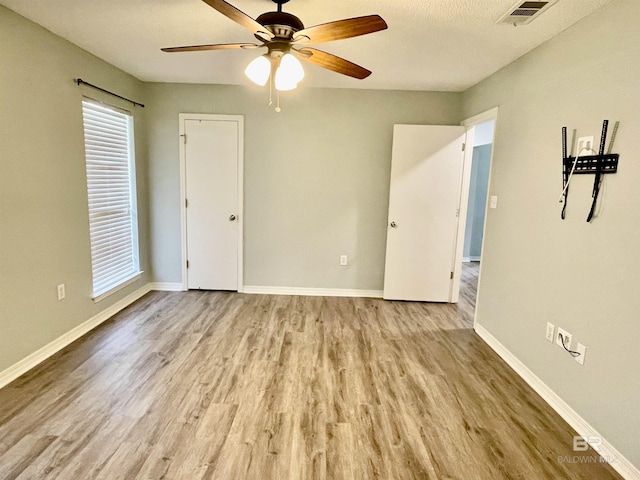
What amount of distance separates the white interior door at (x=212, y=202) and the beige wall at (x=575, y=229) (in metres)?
2.76

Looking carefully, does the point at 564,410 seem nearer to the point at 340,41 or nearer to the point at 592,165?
the point at 592,165

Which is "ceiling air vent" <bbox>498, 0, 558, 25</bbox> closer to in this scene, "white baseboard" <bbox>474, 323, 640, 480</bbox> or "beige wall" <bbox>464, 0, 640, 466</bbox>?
"beige wall" <bbox>464, 0, 640, 466</bbox>

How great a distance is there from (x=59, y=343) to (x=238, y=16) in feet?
8.89

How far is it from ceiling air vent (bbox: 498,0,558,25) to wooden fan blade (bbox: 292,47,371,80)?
87 cm

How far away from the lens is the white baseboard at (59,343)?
2.29 meters

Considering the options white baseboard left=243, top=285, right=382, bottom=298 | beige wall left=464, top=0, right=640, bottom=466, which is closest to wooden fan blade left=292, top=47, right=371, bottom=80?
beige wall left=464, top=0, right=640, bottom=466

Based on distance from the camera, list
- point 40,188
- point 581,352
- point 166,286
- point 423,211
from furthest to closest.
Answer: point 166,286, point 423,211, point 40,188, point 581,352

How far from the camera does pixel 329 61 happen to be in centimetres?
209

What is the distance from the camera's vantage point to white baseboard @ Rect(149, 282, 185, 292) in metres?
4.21

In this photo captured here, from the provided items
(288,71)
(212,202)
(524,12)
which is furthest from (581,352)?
(212,202)

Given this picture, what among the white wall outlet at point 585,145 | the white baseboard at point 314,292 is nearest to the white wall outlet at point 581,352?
the white wall outlet at point 585,145

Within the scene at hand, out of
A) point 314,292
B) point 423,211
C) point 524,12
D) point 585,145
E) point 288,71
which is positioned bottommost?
point 314,292

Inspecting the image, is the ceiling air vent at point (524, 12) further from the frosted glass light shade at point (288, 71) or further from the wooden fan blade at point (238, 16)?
the wooden fan blade at point (238, 16)

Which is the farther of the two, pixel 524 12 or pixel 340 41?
pixel 340 41
